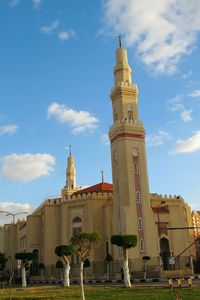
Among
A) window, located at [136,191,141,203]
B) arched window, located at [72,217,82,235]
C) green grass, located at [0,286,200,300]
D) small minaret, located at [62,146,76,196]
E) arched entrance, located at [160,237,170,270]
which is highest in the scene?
small minaret, located at [62,146,76,196]

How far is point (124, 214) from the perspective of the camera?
4831 centimetres

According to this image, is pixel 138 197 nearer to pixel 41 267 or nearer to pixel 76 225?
pixel 76 225

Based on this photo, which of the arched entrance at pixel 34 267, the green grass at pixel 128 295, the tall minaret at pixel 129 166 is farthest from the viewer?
the arched entrance at pixel 34 267

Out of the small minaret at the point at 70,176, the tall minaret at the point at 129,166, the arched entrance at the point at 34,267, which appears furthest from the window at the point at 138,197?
the small minaret at the point at 70,176

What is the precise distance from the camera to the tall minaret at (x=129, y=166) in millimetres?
48344

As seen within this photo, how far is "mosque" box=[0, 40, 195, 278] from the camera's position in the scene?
1912 inches

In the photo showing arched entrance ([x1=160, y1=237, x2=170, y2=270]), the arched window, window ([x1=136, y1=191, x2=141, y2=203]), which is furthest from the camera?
the arched window

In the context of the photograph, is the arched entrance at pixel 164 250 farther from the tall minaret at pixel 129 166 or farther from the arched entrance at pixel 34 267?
the arched entrance at pixel 34 267

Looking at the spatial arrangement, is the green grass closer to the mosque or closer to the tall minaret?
the mosque

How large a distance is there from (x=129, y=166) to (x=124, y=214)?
21.1 feet

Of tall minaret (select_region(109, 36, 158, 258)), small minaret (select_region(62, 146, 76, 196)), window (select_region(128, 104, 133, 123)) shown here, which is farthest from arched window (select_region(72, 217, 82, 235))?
small minaret (select_region(62, 146, 76, 196))

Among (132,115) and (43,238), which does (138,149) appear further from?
(43,238)

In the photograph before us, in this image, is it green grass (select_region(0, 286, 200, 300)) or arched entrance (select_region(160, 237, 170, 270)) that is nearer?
green grass (select_region(0, 286, 200, 300))

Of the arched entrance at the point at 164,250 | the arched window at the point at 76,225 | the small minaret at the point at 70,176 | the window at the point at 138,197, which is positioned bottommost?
the arched entrance at the point at 164,250
